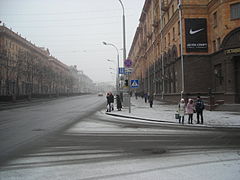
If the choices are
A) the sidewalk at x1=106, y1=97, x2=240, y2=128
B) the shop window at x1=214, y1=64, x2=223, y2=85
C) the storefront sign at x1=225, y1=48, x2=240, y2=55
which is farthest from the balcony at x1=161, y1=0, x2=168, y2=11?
the sidewalk at x1=106, y1=97, x2=240, y2=128

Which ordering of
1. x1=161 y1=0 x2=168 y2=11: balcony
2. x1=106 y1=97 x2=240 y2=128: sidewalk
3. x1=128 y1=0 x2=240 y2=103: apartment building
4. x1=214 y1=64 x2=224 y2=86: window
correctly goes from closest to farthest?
x1=106 y1=97 x2=240 y2=128: sidewalk
x1=128 y1=0 x2=240 y2=103: apartment building
x1=214 y1=64 x2=224 y2=86: window
x1=161 y1=0 x2=168 y2=11: balcony

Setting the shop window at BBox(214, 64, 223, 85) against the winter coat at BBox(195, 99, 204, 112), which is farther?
the shop window at BBox(214, 64, 223, 85)

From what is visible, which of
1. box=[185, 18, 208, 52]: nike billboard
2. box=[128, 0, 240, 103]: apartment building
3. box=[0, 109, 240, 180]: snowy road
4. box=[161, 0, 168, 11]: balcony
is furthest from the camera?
box=[161, 0, 168, 11]: balcony

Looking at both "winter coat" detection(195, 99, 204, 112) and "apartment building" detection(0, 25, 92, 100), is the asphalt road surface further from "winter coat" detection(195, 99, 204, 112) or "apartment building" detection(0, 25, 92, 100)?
"apartment building" detection(0, 25, 92, 100)

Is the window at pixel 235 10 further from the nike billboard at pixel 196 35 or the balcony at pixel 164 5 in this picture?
the balcony at pixel 164 5

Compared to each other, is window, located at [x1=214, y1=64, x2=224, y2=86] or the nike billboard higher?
the nike billboard

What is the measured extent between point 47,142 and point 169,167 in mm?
4923

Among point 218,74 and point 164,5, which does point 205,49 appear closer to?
point 218,74

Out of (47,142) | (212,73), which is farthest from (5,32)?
(47,142)

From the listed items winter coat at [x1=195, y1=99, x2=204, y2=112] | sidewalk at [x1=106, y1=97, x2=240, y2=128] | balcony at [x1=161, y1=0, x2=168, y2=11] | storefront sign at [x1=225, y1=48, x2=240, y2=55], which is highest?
balcony at [x1=161, y1=0, x2=168, y2=11]

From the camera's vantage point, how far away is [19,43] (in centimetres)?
7181

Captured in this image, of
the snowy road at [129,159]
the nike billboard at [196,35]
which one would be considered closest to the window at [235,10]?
the nike billboard at [196,35]

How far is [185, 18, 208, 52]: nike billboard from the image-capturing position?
27812mm

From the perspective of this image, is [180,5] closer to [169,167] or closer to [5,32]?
[169,167]
